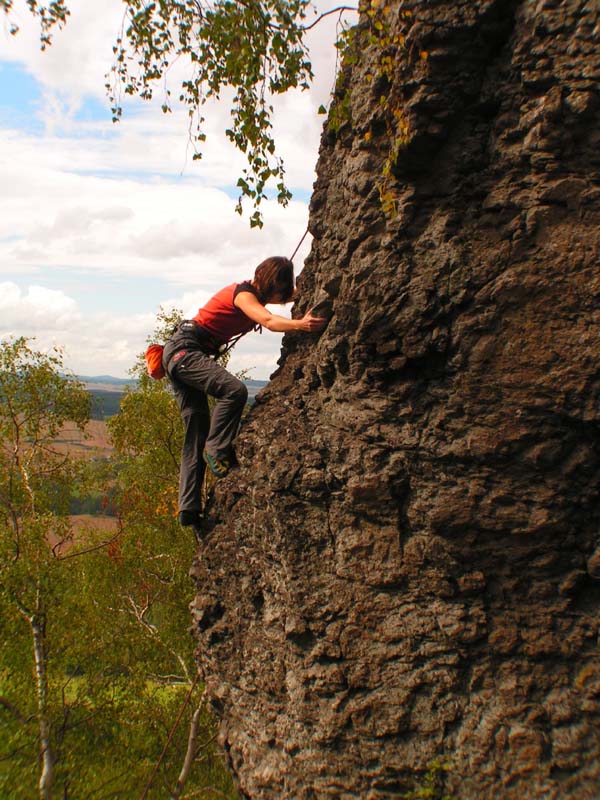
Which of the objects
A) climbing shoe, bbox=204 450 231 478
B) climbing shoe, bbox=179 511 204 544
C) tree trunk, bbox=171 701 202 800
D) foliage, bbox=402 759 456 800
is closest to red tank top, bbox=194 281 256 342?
climbing shoe, bbox=204 450 231 478

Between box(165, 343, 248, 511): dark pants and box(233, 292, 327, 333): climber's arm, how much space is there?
2.06 ft

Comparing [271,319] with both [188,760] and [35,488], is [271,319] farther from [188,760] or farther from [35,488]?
[35,488]

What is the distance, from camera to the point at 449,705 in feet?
15.7

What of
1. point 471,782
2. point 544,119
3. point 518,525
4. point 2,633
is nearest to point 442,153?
point 544,119

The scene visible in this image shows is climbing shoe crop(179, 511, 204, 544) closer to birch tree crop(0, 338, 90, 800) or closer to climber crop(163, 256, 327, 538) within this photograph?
climber crop(163, 256, 327, 538)

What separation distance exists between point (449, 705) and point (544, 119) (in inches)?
154

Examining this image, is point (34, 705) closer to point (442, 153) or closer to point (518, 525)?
point (518, 525)

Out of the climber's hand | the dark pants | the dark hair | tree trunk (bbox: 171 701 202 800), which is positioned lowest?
tree trunk (bbox: 171 701 202 800)

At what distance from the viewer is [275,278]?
615cm

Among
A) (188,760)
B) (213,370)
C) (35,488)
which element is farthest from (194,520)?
(35,488)

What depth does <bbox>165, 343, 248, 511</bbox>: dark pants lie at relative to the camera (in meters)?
6.33

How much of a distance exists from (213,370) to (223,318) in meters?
0.55

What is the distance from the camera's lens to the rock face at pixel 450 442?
171 inches

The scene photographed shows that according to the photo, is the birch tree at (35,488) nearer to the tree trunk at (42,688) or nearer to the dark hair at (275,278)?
the tree trunk at (42,688)
